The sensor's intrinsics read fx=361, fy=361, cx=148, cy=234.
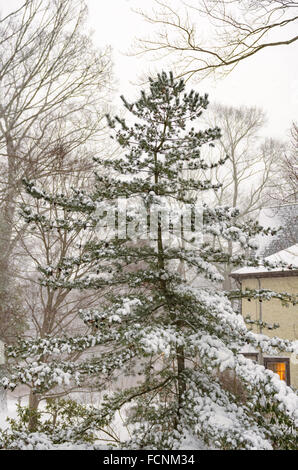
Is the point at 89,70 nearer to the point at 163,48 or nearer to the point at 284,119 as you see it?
the point at 163,48

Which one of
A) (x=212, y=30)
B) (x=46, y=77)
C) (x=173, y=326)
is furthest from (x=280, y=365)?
(x=46, y=77)

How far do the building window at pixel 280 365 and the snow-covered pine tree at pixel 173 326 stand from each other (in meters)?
7.83

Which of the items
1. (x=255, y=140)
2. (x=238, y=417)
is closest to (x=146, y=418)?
(x=238, y=417)

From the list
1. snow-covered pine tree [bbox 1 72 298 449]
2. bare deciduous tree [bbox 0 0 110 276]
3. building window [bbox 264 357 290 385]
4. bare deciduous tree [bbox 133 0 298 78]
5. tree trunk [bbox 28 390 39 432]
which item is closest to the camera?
snow-covered pine tree [bbox 1 72 298 449]

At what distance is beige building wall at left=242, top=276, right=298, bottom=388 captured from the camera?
12202mm

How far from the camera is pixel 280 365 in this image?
12.5m

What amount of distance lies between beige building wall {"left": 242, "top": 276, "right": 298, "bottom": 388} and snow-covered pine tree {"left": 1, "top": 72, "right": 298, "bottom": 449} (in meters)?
7.58

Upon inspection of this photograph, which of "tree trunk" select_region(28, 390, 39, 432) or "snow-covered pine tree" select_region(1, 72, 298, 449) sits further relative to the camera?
"tree trunk" select_region(28, 390, 39, 432)

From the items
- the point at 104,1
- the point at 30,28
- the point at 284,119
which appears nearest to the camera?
the point at 30,28

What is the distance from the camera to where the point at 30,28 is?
8.25 metres

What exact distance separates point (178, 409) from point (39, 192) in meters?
3.50

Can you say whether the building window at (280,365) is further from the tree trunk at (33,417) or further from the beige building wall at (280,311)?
the tree trunk at (33,417)

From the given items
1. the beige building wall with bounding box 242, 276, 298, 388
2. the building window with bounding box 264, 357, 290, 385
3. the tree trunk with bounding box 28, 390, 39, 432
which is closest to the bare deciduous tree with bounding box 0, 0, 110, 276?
the tree trunk with bounding box 28, 390, 39, 432

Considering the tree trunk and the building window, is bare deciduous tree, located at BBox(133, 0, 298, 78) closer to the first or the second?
the tree trunk
